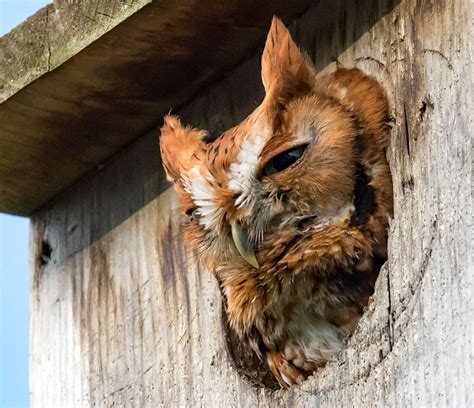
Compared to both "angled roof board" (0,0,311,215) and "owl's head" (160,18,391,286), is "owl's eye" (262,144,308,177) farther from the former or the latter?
"angled roof board" (0,0,311,215)

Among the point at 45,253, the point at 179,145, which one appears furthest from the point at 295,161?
the point at 45,253

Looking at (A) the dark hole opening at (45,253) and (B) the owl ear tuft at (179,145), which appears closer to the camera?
(B) the owl ear tuft at (179,145)

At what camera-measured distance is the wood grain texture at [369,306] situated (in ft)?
6.63

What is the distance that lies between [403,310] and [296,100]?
0.59 meters

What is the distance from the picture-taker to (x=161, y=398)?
266 centimetres

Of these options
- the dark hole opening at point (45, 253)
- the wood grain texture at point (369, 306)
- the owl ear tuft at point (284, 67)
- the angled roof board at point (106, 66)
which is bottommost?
the wood grain texture at point (369, 306)

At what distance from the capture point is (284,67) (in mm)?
2389

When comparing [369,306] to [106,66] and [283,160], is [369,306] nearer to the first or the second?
[283,160]

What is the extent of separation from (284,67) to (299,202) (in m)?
0.28

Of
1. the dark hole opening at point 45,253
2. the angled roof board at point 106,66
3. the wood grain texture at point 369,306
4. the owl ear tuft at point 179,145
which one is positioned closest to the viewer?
the wood grain texture at point 369,306

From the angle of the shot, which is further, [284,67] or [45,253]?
[45,253]

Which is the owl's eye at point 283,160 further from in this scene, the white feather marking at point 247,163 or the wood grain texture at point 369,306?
the wood grain texture at point 369,306

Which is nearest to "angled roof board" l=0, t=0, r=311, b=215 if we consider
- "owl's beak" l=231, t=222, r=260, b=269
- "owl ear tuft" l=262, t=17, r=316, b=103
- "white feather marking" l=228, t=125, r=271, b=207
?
"owl ear tuft" l=262, t=17, r=316, b=103

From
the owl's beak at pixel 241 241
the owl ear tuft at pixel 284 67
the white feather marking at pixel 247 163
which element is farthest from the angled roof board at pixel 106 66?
the owl's beak at pixel 241 241
